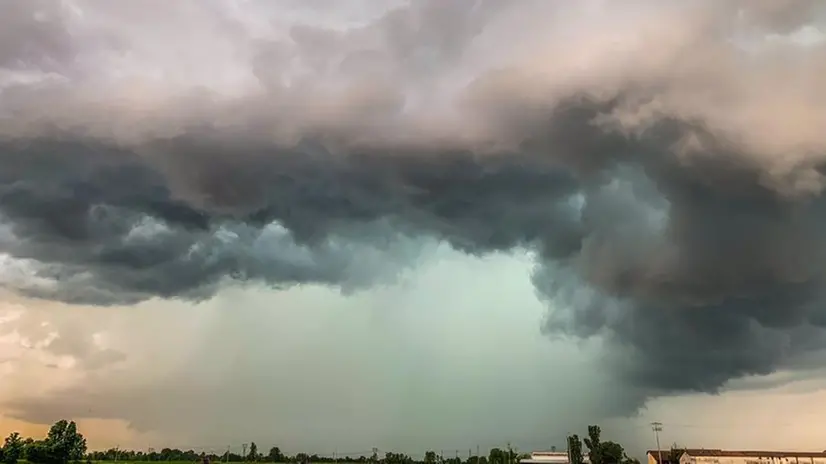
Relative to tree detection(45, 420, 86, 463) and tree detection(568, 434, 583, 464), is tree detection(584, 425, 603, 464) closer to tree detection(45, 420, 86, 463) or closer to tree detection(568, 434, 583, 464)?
tree detection(568, 434, 583, 464)

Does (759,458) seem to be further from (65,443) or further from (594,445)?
(65,443)

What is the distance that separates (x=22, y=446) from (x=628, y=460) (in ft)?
534

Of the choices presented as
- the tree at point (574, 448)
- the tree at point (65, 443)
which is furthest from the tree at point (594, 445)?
the tree at point (65, 443)

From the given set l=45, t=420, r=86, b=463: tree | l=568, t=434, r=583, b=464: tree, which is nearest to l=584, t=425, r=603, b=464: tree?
l=568, t=434, r=583, b=464: tree

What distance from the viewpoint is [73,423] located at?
19175cm

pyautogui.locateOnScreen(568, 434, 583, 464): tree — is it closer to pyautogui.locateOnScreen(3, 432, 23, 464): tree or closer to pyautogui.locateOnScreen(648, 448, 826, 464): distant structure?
pyautogui.locateOnScreen(648, 448, 826, 464): distant structure

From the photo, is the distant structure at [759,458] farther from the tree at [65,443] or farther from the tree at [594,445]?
the tree at [65,443]

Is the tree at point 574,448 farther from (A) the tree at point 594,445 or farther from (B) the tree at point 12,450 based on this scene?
(B) the tree at point 12,450

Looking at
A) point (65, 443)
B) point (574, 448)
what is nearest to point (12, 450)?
point (65, 443)

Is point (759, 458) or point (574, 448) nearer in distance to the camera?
point (759, 458)

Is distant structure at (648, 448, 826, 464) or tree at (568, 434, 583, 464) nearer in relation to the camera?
distant structure at (648, 448, 826, 464)

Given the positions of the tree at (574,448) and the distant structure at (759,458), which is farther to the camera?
the tree at (574,448)

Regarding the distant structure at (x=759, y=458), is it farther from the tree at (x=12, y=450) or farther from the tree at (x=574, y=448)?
the tree at (x=12, y=450)

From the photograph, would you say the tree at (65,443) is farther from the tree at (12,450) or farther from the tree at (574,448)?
the tree at (574,448)
